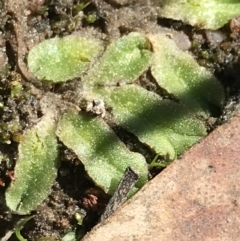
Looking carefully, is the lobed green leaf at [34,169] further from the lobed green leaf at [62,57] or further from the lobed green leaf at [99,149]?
the lobed green leaf at [62,57]

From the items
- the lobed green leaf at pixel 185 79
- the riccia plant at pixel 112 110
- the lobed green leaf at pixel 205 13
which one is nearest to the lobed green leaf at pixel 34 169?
the riccia plant at pixel 112 110

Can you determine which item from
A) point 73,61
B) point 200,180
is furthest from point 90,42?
point 200,180

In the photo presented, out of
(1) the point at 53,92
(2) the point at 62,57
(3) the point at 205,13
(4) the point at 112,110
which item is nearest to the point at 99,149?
(4) the point at 112,110

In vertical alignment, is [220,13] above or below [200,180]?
above

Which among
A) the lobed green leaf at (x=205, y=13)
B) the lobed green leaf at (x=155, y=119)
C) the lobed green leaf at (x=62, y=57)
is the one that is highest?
the lobed green leaf at (x=62, y=57)

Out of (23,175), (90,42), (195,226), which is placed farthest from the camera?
(90,42)

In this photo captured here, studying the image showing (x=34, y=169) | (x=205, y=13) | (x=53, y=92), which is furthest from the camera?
(x=205, y=13)

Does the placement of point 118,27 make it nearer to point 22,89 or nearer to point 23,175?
point 22,89

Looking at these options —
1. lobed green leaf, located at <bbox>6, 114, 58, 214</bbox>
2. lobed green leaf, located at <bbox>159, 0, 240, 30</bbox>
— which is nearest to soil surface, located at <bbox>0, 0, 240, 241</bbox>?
lobed green leaf, located at <bbox>6, 114, 58, 214</bbox>

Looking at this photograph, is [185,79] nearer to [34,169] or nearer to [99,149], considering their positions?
[99,149]
